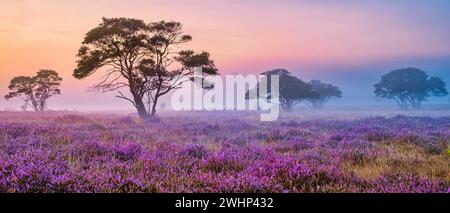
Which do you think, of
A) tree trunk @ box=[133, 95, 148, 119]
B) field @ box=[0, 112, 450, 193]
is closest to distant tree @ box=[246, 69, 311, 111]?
tree trunk @ box=[133, 95, 148, 119]

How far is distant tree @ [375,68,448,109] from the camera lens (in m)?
66.5

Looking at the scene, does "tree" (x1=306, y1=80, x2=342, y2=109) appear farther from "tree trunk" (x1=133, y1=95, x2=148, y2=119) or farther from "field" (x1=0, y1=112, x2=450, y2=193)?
"field" (x1=0, y1=112, x2=450, y2=193)

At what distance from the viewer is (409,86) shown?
66.7 metres

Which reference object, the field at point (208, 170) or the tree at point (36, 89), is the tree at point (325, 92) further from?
the field at point (208, 170)

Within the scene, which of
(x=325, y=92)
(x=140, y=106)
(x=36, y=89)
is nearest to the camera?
(x=140, y=106)

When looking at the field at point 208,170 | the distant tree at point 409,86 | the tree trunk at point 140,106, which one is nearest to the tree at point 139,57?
the tree trunk at point 140,106

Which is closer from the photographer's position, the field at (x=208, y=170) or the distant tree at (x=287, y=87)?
the field at (x=208, y=170)

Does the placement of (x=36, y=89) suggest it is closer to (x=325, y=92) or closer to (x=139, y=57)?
(x=139, y=57)

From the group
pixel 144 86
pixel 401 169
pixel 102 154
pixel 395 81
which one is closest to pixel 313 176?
pixel 401 169

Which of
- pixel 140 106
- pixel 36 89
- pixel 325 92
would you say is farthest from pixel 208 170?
pixel 325 92

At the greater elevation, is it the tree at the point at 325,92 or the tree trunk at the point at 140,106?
the tree at the point at 325,92

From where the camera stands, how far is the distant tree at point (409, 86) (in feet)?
218

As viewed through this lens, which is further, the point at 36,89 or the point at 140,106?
the point at 36,89
